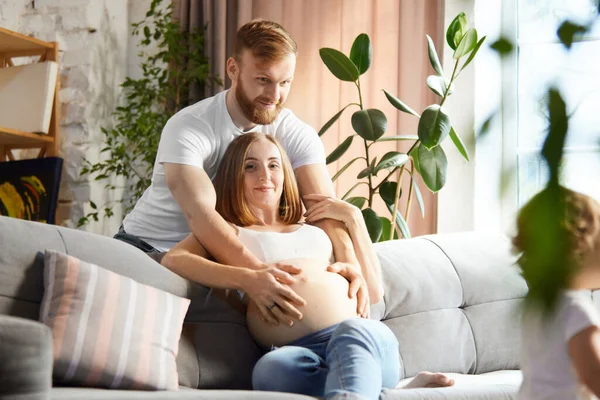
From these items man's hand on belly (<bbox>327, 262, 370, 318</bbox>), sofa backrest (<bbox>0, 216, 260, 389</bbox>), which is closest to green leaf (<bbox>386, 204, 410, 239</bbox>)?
man's hand on belly (<bbox>327, 262, 370, 318</bbox>)

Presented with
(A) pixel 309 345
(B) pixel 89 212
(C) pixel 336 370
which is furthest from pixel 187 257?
(B) pixel 89 212

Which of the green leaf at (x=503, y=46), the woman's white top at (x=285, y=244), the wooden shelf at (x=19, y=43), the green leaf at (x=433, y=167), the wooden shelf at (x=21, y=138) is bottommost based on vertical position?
the woman's white top at (x=285, y=244)

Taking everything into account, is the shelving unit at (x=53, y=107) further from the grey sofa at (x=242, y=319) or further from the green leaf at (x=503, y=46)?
the green leaf at (x=503, y=46)

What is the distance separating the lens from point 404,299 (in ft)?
7.97

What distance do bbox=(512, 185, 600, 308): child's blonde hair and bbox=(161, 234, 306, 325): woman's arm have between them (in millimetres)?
1720

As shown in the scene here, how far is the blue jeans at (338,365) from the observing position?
1744 millimetres

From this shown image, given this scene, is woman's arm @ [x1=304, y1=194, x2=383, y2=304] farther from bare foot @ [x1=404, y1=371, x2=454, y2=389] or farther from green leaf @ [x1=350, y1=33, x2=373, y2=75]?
green leaf @ [x1=350, y1=33, x2=373, y2=75]

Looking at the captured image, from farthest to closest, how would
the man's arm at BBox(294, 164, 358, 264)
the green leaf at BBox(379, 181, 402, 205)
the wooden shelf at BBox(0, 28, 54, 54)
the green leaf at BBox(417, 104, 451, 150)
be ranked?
the wooden shelf at BBox(0, 28, 54, 54) → the green leaf at BBox(379, 181, 402, 205) → the green leaf at BBox(417, 104, 451, 150) → the man's arm at BBox(294, 164, 358, 264)

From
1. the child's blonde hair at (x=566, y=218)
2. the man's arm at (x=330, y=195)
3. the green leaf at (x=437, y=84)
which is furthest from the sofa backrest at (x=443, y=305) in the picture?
the child's blonde hair at (x=566, y=218)

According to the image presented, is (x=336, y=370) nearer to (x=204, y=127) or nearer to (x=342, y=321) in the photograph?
(x=342, y=321)

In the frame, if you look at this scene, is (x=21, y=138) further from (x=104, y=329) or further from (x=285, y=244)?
(x=104, y=329)

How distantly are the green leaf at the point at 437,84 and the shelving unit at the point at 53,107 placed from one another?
164 cm

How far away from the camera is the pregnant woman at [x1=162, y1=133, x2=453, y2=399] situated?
1.83 metres

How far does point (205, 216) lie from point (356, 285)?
1.40 ft
